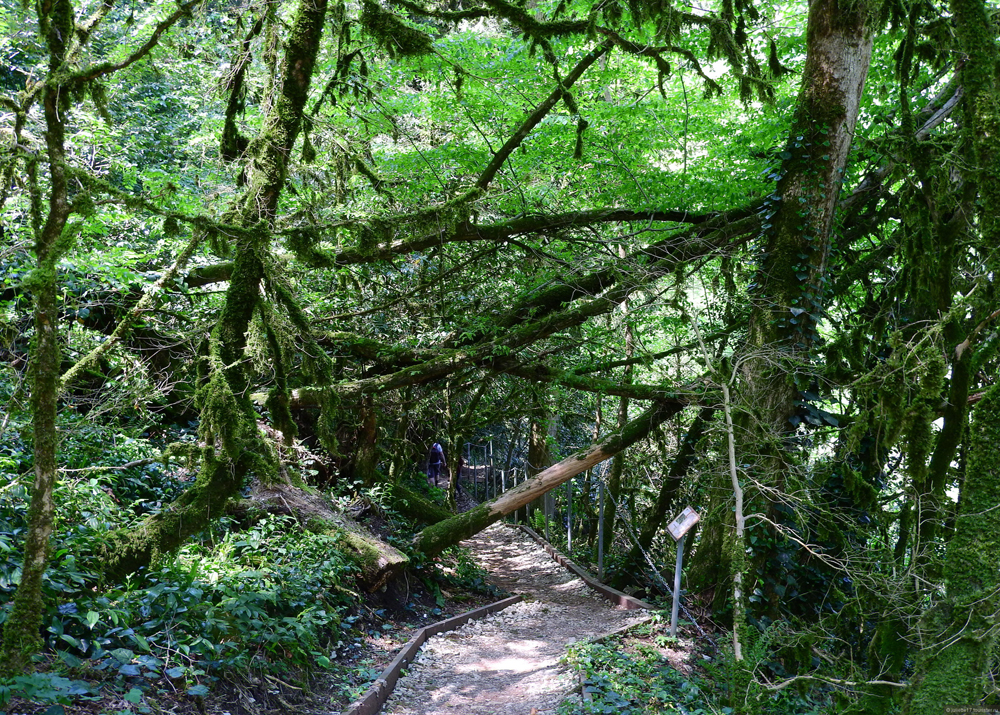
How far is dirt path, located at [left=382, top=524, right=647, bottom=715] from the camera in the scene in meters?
6.50

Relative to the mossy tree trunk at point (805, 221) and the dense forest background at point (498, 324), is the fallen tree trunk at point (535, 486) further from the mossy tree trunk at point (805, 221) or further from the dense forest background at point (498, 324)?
the mossy tree trunk at point (805, 221)

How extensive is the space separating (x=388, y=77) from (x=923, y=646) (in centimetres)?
1152

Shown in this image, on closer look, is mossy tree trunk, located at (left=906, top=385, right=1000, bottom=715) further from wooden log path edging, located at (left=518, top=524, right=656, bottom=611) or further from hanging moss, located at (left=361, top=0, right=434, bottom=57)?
wooden log path edging, located at (left=518, top=524, right=656, bottom=611)

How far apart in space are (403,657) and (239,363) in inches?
162

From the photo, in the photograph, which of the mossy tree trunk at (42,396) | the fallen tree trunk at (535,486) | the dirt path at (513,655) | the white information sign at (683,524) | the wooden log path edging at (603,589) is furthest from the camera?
the fallen tree trunk at (535,486)

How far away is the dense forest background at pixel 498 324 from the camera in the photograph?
4.12m

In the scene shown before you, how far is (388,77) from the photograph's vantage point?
39.2 feet

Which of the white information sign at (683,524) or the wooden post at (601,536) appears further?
the wooden post at (601,536)

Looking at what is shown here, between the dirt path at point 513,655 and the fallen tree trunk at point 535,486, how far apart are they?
1.41 m

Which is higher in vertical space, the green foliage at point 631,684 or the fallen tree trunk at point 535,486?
the fallen tree trunk at point 535,486

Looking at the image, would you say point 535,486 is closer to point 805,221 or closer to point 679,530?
point 679,530

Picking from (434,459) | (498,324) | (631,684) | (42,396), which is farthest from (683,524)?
(434,459)

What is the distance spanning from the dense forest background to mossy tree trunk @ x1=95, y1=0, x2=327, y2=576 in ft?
0.10

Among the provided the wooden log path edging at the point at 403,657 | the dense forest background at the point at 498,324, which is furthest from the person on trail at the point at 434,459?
the wooden log path edging at the point at 403,657
